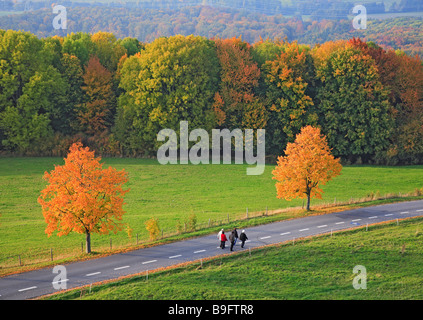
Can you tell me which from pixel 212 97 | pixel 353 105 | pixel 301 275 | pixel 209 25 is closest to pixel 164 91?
pixel 212 97

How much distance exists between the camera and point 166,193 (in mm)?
59031

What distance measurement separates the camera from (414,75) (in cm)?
7856

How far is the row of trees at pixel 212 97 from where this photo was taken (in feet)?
246

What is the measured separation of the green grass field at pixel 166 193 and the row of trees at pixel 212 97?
4512 millimetres

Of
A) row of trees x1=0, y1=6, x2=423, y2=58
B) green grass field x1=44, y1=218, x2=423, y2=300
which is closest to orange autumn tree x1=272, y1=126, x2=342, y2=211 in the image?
green grass field x1=44, y1=218, x2=423, y2=300

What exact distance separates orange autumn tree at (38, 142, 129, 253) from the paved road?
2882 millimetres

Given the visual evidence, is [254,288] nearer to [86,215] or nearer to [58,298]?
[58,298]

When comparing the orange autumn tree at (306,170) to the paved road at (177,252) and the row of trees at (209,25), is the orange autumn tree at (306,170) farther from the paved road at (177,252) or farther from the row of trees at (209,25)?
the row of trees at (209,25)

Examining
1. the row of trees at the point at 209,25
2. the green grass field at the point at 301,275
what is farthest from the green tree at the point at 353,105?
the row of trees at the point at 209,25

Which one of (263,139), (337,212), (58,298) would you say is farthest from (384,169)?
(58,298)

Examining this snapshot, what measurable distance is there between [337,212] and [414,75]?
39315 mm

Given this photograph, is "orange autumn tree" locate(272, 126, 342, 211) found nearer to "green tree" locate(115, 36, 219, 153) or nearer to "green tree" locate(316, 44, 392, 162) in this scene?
"green tree" locate(316, 44, 392, 162)

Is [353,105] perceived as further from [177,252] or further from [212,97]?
[177,252]
